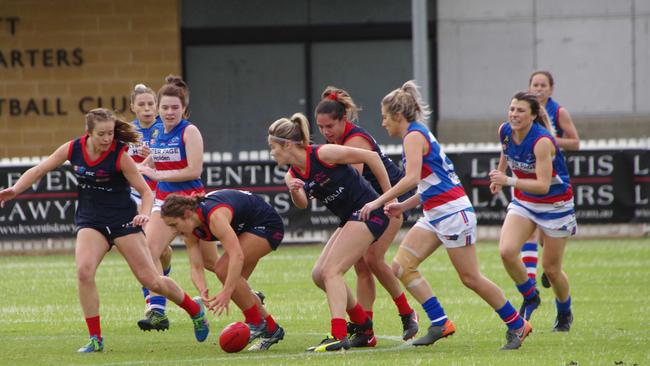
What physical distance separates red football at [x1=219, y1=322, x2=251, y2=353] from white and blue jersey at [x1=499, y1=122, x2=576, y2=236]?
7.90 ft

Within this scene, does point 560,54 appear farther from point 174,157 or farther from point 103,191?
point 103,191

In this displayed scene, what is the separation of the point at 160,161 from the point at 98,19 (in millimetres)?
15026

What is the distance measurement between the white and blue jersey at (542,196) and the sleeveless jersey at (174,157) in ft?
8.08

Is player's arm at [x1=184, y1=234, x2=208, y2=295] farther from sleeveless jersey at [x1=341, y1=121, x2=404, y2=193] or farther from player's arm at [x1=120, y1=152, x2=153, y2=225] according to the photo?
sleeveless jersey at [x1=341, y1=121, x2=404, y2=193]

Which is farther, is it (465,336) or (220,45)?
(220,45)

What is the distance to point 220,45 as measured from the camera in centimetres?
2605

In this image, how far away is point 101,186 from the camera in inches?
366

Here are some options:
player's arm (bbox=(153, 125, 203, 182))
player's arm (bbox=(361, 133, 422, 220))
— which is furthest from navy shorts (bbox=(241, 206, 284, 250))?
player's arm (bbox=(153, 125, 203, 182))

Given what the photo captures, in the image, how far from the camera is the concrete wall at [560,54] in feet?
82.3

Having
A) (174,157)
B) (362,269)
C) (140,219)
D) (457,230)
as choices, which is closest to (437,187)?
(457,230)

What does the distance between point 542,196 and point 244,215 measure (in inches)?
94.7

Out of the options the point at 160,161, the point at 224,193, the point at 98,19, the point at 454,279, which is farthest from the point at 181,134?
the point at 98,19

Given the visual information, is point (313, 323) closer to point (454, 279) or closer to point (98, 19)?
point (454, 279)

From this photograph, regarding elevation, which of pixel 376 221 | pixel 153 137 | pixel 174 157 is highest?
pixel 153 137
